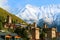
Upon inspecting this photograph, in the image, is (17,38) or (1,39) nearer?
(1,39)

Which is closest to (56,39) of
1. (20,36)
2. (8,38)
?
(20,36)

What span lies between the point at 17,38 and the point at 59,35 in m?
15.5

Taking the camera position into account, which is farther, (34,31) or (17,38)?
(34,31)

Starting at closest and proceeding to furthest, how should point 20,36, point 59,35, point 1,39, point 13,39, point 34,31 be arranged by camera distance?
point 1,39
point 13,39
point 20,36
point 34,31
point 59,35

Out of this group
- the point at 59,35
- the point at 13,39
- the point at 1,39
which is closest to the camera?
the point at 1,39

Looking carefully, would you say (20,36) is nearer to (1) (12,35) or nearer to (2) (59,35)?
(1) (12,35)

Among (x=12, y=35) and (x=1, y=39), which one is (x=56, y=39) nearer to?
(x=12, y=35)

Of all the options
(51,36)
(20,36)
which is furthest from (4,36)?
(51,36)

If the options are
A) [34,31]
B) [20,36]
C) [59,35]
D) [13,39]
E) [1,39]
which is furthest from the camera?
[59,35]

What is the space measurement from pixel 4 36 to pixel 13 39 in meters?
2.95

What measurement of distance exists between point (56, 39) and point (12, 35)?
11.5 m

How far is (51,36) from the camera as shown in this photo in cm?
6506

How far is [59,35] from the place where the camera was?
6844 centimetres

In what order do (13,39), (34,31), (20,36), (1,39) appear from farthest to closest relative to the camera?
(34,31) → (20,36) → (13,39) → (1,39)
